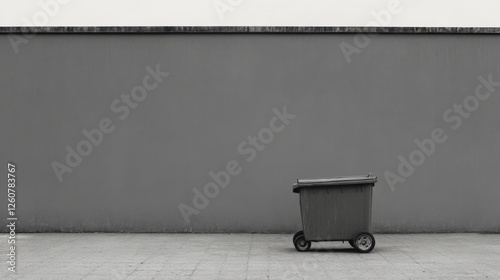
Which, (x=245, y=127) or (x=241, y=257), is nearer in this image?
(x=241, y=257)

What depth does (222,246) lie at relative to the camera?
32.9ft

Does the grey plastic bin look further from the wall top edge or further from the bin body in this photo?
the wall top edge

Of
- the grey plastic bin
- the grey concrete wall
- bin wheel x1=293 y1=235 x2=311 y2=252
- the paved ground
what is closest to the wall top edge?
the grey concrete wall

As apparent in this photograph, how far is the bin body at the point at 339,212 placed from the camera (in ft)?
31.6

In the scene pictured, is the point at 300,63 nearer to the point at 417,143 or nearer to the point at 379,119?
the point at 379,119

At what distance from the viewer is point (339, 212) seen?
9664 millimetres

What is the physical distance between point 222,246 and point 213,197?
1.63 m

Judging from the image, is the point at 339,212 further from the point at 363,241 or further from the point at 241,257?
the point at 241,257

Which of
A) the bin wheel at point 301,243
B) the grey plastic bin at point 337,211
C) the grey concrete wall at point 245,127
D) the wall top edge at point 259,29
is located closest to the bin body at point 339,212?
the grey plastic bin at point 337,211

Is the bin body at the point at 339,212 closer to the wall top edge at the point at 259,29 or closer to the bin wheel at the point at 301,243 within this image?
the bin wheel at the point at 301,243

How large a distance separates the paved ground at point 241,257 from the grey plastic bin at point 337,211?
24 centimetres

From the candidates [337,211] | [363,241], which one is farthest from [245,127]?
[363,241]

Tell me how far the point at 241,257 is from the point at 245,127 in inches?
124

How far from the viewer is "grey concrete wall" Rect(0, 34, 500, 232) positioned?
11.6 m
